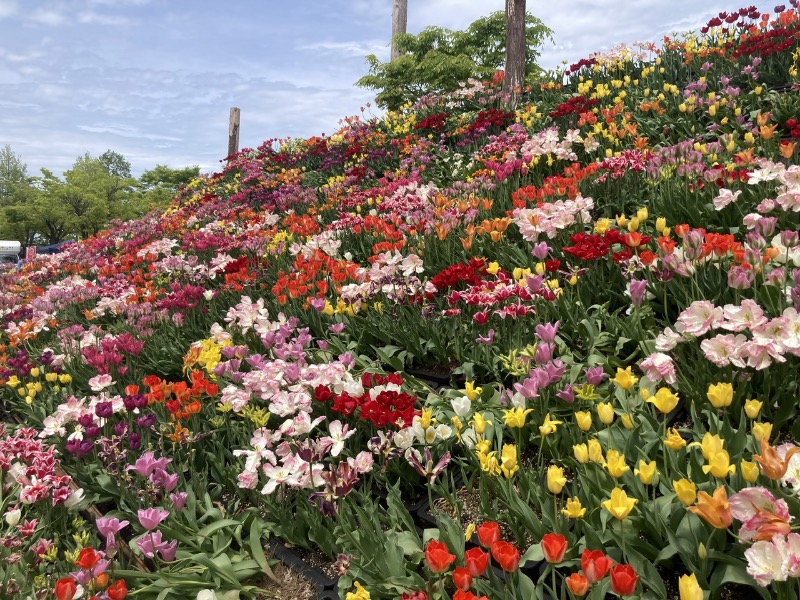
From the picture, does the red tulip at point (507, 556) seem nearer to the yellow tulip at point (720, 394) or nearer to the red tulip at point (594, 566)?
the red tulip at point (594, 566)

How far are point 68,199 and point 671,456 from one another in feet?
142

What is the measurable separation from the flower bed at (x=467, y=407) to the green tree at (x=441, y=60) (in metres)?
14.7

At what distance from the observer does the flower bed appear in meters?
1.87

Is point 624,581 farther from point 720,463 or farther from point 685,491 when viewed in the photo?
point 720,463

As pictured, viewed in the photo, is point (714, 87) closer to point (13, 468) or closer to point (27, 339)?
point (13, 468)

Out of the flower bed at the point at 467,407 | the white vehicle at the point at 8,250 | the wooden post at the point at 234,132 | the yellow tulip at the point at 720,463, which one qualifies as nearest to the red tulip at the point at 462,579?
the flower bed at the point at 467,407

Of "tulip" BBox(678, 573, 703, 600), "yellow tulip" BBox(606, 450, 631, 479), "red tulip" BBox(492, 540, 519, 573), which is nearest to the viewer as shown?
"tulip" BBox(678, 573, 703, 600)

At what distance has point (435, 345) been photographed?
12.1 feet

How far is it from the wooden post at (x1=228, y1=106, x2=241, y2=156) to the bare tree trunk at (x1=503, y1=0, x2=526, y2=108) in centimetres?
1524

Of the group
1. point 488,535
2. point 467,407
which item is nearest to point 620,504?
point 488,535

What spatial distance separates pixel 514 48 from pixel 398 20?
40.5 feet

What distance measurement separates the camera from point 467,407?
8.03 ft

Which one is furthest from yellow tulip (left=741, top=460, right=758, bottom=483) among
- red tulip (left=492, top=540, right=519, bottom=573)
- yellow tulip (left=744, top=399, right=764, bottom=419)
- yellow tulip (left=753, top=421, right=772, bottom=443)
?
red tulip (left=492, top=540, right=519, bottom=573)

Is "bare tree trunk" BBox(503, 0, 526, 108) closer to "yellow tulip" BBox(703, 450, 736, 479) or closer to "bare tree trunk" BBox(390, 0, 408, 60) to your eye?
"yellow tulip" BBox(703, 450, 736, 479)
